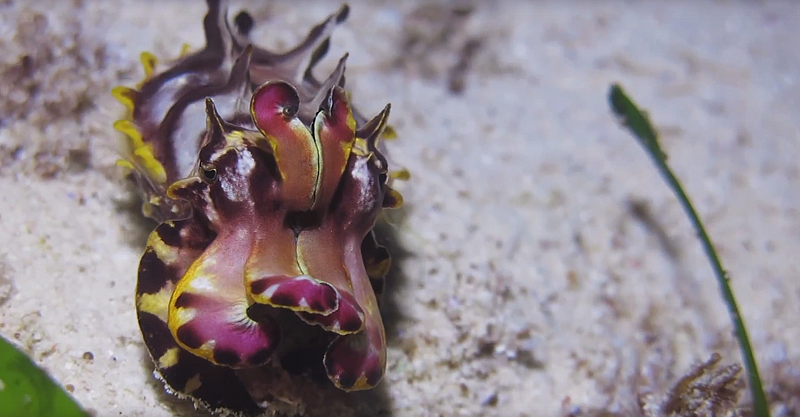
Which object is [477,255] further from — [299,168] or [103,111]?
[103,111]

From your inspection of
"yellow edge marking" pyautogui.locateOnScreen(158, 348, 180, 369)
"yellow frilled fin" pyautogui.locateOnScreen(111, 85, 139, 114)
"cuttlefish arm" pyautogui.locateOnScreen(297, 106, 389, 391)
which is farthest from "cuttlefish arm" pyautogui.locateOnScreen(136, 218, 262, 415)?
"yellow frilled fin" pyautogui.locateOnScreen(111, 85, 139, 114)

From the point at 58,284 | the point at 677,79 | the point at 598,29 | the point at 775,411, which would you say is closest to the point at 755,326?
the point at 775,411

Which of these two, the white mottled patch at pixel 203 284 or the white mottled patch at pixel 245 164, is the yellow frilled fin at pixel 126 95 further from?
the white mottled patch at pixel 203 284

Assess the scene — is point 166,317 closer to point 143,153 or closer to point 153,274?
point 153,274

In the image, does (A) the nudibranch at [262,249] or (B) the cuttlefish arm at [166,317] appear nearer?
A: (A) the nudibranch at [262,249]

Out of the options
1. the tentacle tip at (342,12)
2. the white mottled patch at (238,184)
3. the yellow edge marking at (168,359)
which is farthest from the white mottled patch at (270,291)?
the tentacle tip at (342,12)

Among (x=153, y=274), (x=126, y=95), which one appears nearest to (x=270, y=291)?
(x=153, y=274)

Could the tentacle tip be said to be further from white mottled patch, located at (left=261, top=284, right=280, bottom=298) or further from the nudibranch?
white mottled patch, located at (left=261, top=284, right=280, bottom=298)

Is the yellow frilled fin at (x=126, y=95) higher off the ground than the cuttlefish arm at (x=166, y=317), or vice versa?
the yellow frilled fin at (x=126, y=95)
